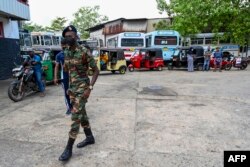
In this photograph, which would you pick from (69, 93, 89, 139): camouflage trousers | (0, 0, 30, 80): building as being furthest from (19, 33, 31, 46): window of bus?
(69, 93, 89, 139): camouflage trousers

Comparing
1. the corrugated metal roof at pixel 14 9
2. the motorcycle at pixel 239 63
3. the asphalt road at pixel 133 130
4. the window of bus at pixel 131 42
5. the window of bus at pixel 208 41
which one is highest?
the corrugated metal roof at pixel 14 9

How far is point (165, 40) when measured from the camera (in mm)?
18078

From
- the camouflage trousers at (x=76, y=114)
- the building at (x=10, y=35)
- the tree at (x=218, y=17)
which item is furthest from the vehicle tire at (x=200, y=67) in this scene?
the camouflage trousers at (x=76, y=114)

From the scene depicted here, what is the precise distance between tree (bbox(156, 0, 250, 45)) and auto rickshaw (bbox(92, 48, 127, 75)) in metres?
7.81

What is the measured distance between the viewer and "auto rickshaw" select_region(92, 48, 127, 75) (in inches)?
534

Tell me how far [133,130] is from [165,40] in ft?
47.4

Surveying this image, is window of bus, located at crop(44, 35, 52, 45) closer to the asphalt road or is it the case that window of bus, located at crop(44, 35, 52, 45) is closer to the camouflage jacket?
the asphalt road

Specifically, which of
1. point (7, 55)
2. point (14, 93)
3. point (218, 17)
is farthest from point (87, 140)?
point (218, 17)

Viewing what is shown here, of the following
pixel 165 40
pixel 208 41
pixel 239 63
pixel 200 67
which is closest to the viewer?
pixel 200 67

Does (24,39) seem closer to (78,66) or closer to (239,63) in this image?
(78,66)

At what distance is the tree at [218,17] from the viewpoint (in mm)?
18375

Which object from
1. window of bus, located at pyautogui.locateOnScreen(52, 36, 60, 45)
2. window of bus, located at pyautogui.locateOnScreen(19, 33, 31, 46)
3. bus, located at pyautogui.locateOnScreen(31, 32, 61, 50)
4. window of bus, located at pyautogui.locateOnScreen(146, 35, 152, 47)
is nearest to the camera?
window of bus, located at pyautogui.locateOnScreen(19, 33, 31, 46)

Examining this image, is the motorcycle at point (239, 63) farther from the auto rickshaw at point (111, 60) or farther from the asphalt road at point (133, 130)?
the asphalt road at point (133, 130)

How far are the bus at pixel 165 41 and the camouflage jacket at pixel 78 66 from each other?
14.6m
